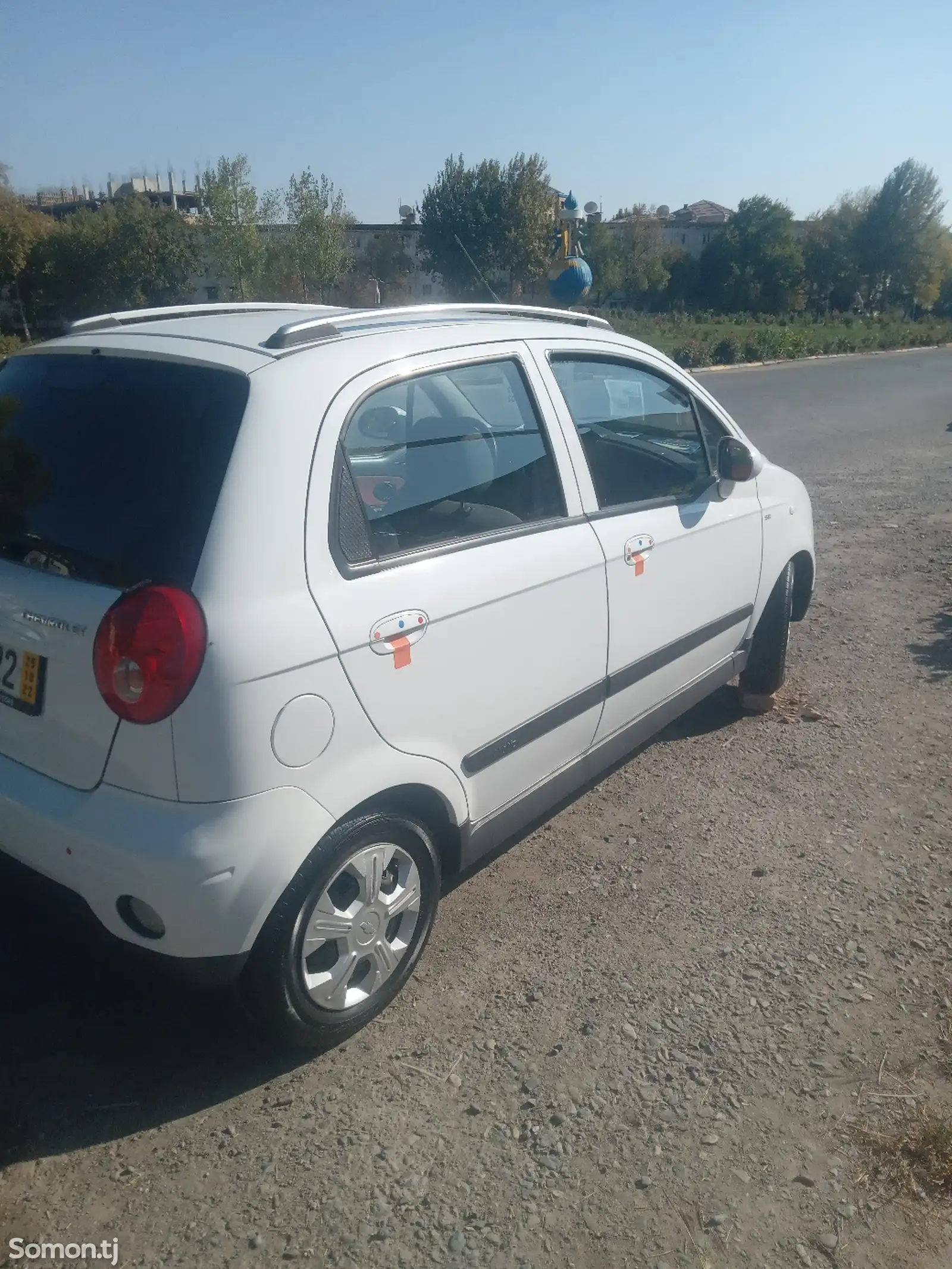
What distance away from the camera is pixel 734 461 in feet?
13.3

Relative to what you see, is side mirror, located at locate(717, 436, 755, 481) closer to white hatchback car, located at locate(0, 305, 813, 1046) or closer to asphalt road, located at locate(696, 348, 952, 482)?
white hatchback car, located at locate(0, 305, 813, 1046)

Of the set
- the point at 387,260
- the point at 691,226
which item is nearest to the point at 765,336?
the point at 387,260

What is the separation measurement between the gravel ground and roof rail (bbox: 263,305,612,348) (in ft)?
5.04

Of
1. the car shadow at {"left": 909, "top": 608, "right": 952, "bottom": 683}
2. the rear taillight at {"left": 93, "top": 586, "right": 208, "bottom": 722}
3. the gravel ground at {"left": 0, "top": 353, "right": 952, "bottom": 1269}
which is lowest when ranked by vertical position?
the car shadow at {"left": 909, "top": 608, "right": 952, "bottom": 683}

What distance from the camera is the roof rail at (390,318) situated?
266 cm

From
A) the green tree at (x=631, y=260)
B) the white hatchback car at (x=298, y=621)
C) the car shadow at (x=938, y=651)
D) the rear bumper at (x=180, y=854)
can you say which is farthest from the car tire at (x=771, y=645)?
the green tree at (x=631, y=260)

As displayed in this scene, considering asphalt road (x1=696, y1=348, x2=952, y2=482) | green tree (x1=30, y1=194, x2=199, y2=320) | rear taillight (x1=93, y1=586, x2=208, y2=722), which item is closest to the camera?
rear taillight (x1=93, y1=586, x2=208, y2=722)

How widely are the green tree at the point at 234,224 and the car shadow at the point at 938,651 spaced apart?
52.8 m

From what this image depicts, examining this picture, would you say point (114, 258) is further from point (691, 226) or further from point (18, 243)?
point (691, 226)

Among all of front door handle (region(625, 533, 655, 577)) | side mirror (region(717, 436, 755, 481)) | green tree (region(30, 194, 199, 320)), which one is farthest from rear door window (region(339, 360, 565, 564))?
green tree (region(30, 194, 199, 320))

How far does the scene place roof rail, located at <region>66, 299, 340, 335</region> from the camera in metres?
3.14

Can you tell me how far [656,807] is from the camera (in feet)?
13.3

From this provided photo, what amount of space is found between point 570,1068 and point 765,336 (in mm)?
33885

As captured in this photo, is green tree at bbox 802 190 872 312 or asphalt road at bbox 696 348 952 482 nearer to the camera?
asphalt road at bbox 696 348 952 482
